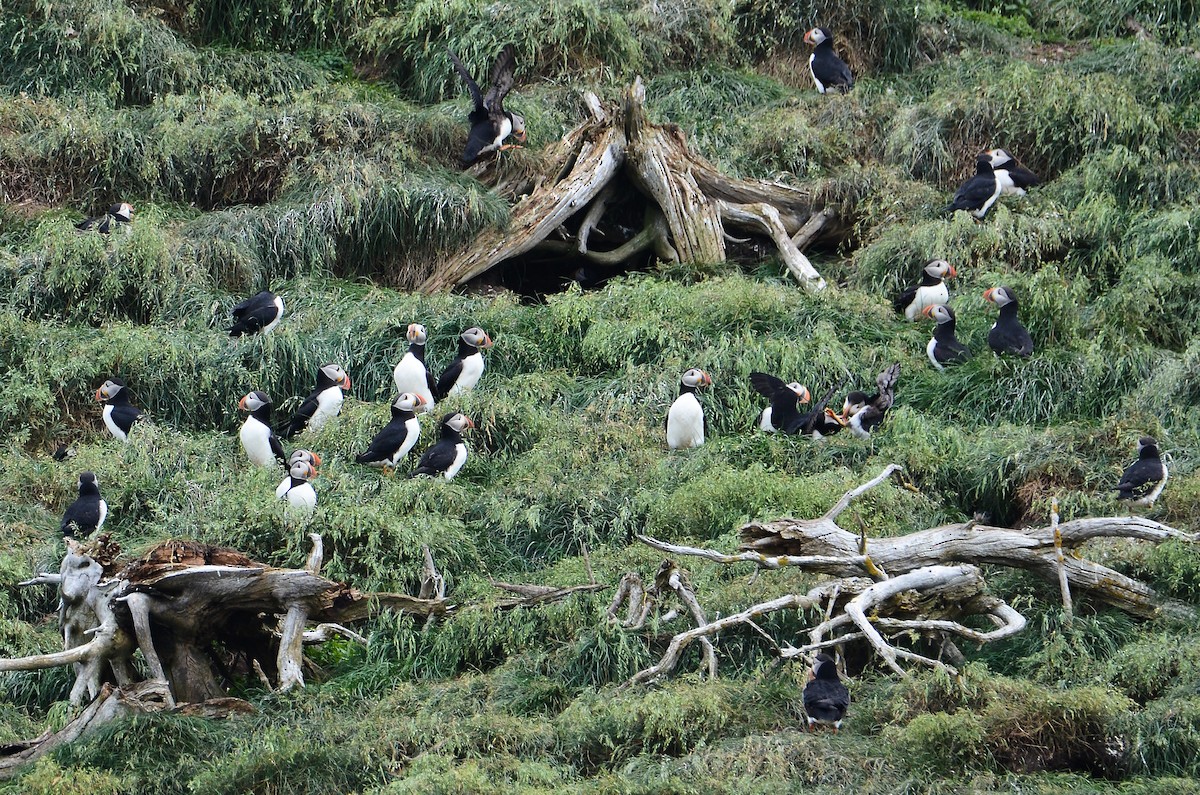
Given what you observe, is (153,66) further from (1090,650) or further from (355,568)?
(1090,650)

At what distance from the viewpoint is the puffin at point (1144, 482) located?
7.86 meters

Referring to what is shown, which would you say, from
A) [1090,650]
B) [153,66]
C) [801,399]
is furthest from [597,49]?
[1090,650]

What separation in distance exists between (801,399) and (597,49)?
16.3 feet

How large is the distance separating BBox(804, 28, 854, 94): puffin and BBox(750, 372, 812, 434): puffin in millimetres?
4707

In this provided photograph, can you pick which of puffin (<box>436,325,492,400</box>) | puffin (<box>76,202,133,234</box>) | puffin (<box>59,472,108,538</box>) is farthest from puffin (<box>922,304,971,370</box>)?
puffin (<box>76,202,133,234</box>)

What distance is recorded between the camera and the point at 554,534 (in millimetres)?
8438

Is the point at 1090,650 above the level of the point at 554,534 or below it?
above

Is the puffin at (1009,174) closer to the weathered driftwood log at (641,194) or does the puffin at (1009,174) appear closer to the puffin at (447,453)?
→ the weathered driftwood log at (641,194)

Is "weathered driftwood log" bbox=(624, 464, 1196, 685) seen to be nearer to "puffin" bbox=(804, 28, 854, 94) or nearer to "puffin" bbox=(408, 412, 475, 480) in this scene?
"puffin" bbox=(408, 412, 475, 480)

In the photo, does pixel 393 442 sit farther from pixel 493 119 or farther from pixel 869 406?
pixel 493 119

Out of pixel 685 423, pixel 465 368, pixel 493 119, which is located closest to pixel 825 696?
pixel 685 423

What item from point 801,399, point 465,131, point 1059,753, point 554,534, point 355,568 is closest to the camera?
point 1059,753

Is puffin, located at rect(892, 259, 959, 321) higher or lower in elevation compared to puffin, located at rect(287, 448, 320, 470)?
higher

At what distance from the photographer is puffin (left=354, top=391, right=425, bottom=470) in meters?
8.96
